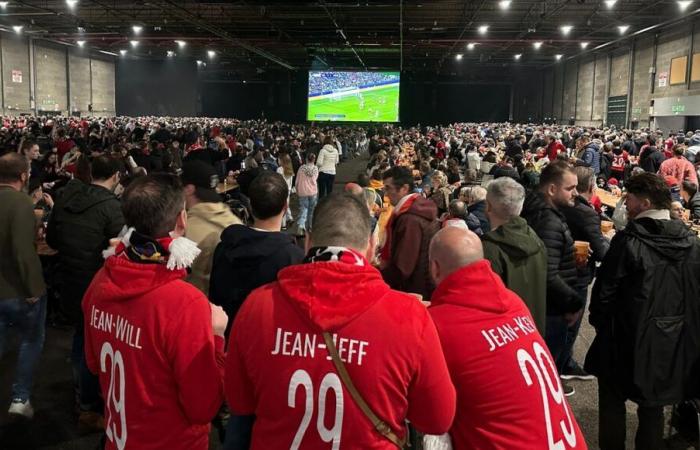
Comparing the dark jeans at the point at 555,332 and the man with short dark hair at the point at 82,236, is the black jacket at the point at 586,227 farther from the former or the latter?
the man with short dark hair at the point at 82,236

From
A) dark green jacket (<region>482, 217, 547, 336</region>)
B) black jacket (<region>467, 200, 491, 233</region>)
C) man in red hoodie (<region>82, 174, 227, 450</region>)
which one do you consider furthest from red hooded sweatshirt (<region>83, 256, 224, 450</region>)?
black jacket (<region>467, 200, 491, 233</region>)

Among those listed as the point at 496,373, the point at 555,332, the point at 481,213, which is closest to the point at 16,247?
the point at 496,373

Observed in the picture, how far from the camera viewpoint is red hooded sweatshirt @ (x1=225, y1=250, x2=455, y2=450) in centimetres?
166

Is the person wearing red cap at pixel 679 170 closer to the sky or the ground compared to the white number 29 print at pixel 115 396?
closer to the sky

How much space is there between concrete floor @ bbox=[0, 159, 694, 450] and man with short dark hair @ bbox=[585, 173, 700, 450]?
94 cm

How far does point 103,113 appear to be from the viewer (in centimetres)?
4203

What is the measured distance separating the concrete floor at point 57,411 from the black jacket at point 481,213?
1423mm

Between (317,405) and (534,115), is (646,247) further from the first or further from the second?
(534,115)

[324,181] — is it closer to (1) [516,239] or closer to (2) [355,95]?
(1) [516,239]

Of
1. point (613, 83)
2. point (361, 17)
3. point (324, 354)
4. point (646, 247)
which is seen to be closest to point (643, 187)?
point (646, 247)

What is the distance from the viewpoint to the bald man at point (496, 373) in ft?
6.25

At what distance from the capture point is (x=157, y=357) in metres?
1.98

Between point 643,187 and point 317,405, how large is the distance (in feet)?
7.93

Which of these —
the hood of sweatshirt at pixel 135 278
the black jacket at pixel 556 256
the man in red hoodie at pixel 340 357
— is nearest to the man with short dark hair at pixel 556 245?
the black jacket at pixel 556 256
